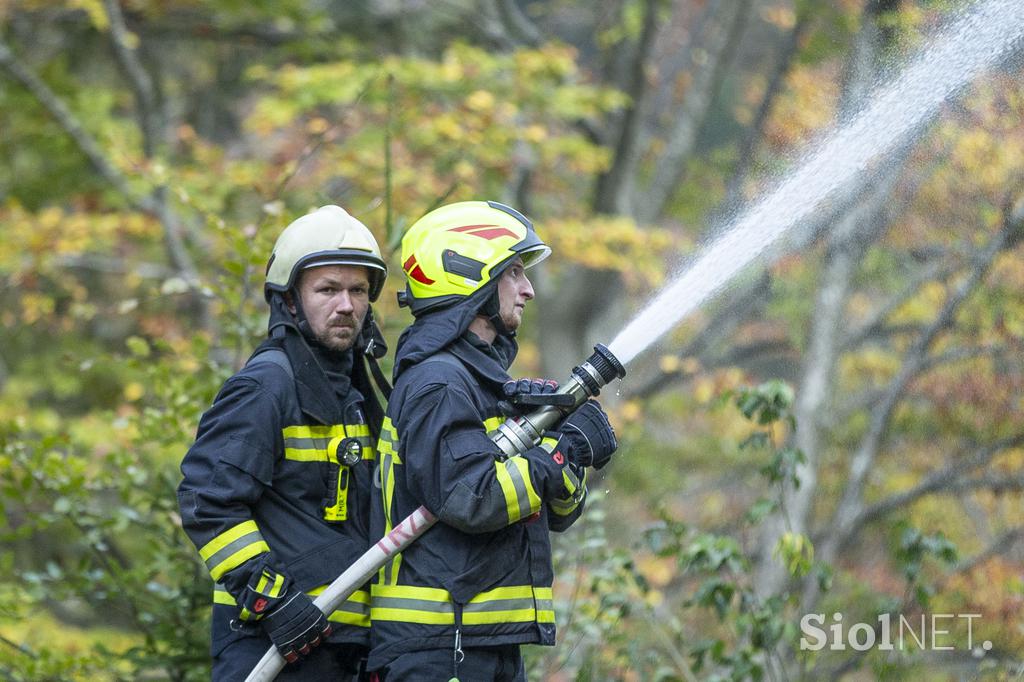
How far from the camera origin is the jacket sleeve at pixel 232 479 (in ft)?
11.4

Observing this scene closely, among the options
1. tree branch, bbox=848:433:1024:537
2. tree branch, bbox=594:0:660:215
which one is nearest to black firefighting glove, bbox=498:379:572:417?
tree branch, bbox=848:433:1024:537

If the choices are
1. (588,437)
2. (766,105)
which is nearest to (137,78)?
(766,105)

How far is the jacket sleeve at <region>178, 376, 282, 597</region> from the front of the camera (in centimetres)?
348

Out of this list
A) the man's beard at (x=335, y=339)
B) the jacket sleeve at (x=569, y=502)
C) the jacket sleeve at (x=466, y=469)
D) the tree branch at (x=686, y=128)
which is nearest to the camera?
the jacket sleeve at (x=466, y=469)

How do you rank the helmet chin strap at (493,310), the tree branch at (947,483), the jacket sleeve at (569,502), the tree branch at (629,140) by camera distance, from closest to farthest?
1. the jacket sleeve at (569,502)
2. the helmet chin strap at (493,310)
3. the tree branch at (947,483)
4. the tree branch at (629,140)

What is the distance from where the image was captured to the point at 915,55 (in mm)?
7066

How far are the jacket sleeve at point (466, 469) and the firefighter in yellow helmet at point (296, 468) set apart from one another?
401 mm

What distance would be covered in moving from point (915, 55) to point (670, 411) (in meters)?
8.52

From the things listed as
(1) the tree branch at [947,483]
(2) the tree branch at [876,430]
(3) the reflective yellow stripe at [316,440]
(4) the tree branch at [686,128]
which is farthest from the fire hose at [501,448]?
(4) the tree branch at [686,128]

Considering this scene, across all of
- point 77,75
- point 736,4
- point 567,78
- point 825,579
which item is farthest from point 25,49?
point 825,579

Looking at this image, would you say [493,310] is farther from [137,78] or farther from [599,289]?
[599,289]

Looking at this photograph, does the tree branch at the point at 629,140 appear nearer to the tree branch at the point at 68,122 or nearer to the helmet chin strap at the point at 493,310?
Answer: the tree branch at the point at 68,122

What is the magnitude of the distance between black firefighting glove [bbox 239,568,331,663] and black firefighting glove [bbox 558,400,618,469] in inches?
35.3

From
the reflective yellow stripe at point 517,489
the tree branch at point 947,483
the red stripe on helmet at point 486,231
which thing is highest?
the tree branch at point 947,483
